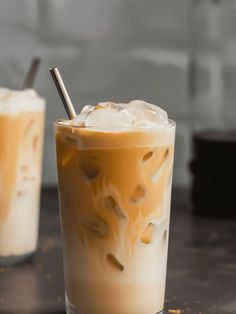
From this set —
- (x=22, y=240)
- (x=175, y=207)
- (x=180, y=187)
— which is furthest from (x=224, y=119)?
(x=22, y=240)

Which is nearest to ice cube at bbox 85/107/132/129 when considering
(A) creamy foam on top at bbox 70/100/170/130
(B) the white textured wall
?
(A) creamy foam on top at bbox 70/100/170/130

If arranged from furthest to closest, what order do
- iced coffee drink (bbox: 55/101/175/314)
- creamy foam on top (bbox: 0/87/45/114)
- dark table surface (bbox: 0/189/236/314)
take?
creamy foam on top (bbox: 0/87/45/114), dark table surface (bbox: 0/189/236/314), iced coffee drink (bbox: 55/101/175/314)

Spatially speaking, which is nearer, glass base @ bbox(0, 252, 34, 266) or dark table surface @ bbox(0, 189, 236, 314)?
dark table surface @ bbox(0, 189, 236, 314)

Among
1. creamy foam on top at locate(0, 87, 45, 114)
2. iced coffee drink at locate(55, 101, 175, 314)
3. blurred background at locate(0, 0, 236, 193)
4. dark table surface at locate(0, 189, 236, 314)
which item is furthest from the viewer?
blurred background at locate(0, 0, 236, 193)

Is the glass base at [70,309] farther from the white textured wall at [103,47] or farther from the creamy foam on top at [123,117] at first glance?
the white textured wall at [103,47]

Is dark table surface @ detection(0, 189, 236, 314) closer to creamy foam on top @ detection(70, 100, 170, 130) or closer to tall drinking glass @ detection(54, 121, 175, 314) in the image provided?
tall drinking glass @ detection(54, 121, 175, 314)

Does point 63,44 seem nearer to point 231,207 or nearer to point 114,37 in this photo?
point 114,37

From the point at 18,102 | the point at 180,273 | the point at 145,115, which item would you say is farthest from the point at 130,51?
the point at 145,115
